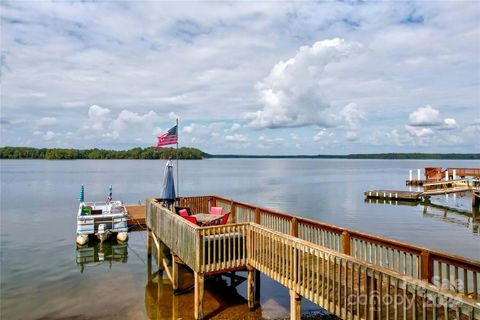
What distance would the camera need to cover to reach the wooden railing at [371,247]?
5.69 metres

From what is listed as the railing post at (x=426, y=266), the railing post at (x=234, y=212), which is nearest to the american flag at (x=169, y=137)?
the railing post at (x=234, y=212)

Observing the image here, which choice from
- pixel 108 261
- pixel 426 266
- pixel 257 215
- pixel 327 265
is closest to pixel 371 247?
pixel 426 266

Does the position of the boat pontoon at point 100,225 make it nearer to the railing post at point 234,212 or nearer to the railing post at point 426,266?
the railing post at point 234,212

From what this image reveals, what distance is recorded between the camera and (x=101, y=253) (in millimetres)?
16578

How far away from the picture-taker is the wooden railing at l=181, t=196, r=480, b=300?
18.7 feet

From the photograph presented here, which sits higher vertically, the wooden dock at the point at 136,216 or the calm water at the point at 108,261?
the wooden dock at the point at 136,216

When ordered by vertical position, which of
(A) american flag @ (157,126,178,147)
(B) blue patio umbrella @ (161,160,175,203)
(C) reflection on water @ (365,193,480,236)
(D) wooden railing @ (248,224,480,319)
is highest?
(A) american flag @ (157,126,178,147)

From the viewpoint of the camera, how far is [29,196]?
1446 inches

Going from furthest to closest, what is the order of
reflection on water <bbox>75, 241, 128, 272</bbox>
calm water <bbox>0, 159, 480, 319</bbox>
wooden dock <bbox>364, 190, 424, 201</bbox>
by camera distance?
wooden dock <bbox>364, 190, 424, 201</bbox>
reflection on water <bbox>75, 241, 128, 272</bbox>
calm water <bbox>0, 159, 480, 319</bbox>

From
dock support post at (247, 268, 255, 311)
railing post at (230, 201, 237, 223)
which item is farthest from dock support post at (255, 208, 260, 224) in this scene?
dock support post at (247, 268, 255, 311)

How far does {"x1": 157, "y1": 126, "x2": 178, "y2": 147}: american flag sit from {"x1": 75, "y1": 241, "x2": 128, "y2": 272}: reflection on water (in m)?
6.05

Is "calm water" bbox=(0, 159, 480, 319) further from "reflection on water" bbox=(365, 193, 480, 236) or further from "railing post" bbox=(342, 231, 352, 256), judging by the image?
"railing post" bbox=(342, 231, 352, 256)

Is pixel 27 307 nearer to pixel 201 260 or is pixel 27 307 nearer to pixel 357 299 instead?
pixel 201 260

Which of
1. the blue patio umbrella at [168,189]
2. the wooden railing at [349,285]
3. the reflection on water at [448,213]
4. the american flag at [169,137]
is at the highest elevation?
the american flag at [169,137]
